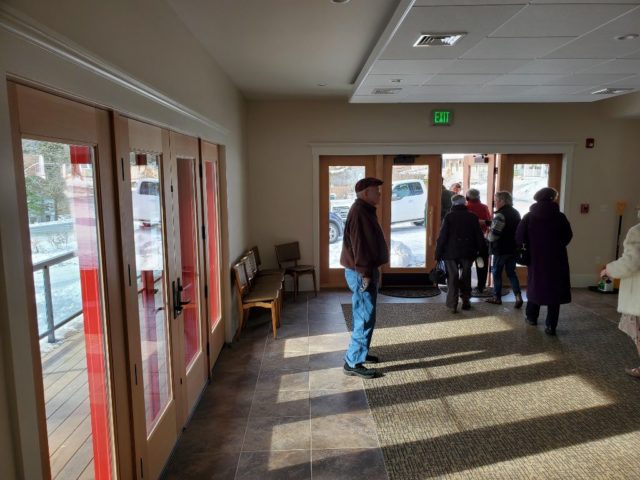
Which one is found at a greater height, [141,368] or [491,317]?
[141,368]

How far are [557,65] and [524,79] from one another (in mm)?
629

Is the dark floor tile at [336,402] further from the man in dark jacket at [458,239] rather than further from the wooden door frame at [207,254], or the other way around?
the man in dark jacket at [458,239]

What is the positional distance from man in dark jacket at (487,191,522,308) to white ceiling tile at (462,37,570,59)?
2.52 metres

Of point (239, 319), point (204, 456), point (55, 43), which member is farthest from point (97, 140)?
point (239, 319)

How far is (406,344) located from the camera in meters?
4.84

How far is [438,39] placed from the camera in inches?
124

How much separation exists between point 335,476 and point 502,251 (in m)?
4.14

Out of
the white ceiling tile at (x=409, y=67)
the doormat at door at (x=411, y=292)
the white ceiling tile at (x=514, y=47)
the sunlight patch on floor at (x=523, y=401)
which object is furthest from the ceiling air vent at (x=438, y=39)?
the doormat at door at (x=411, y=292)

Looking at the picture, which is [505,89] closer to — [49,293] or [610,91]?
[610,91]

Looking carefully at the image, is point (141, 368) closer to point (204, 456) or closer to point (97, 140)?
point (204, 456)

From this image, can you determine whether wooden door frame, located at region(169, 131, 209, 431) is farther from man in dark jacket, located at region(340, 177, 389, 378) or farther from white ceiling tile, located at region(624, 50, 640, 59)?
white ceiling tile, located at region(624, 50, 640, 59)

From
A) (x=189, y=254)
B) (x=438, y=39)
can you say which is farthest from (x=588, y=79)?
(x=189, y=254)

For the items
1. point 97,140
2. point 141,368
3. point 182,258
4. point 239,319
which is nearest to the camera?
point 97,140

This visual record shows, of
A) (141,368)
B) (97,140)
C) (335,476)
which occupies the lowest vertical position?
(335,476)
